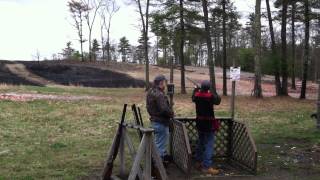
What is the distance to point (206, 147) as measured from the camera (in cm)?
1027

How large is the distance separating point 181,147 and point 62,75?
52.1m

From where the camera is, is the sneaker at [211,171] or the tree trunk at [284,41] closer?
the sneaker at [211,171]

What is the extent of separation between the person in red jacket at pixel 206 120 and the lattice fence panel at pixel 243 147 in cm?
66

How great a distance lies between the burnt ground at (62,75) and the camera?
54.4 m

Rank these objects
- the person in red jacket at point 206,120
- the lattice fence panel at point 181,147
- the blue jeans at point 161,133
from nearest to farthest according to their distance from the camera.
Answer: the lattice fence panel at point 181,147 < the blue jeans at point 161,133 < the person in red jacket at point 206,120

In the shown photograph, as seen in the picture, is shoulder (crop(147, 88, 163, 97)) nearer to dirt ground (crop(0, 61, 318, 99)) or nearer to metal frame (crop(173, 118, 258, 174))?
metal frame (crop(173, 118, 258, 174))

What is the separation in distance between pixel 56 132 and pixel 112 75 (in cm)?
4727

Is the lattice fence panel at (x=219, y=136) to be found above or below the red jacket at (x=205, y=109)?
below

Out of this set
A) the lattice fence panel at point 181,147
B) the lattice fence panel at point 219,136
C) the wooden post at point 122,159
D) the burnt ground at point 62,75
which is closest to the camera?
the wooden post at point 122,159

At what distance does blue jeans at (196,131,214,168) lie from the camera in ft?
33.5

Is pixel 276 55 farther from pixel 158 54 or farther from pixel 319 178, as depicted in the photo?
pixel 158 54

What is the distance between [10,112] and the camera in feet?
71.1

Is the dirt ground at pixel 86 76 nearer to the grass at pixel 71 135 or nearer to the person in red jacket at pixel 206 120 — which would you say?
the grass at pixel 71 135

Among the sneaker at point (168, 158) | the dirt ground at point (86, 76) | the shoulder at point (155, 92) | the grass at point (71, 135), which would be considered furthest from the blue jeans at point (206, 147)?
the dirt ground at point (86, 76)
